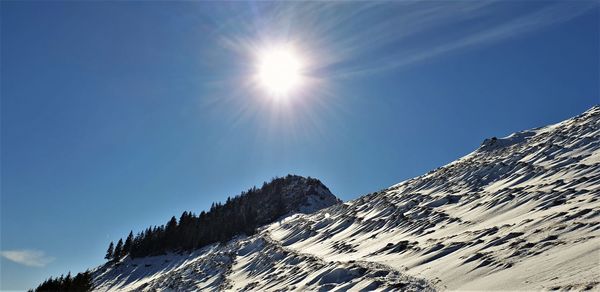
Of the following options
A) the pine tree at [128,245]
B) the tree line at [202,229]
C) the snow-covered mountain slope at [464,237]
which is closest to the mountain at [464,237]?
the snow-covered mountain slope at [464,237]

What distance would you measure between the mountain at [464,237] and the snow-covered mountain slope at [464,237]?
120 mm

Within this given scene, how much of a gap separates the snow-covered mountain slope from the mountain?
120 mm

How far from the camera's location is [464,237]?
29.1 metres

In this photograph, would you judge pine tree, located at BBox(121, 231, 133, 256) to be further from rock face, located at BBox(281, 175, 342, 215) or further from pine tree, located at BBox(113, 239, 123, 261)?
rock face, located at BBox(281, 175, 342, 215)

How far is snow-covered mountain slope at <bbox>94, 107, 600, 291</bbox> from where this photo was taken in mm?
19688

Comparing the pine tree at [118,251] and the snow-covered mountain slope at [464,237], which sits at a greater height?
the pine tree at [118,251]

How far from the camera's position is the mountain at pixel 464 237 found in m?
19.7

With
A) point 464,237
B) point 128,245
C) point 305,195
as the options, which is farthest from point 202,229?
point 464,237

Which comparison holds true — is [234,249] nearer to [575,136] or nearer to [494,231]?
[494,231]

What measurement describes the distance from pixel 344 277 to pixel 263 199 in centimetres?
12805

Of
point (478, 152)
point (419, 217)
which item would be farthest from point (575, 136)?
point (419, 217)

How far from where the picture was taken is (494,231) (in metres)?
27.9

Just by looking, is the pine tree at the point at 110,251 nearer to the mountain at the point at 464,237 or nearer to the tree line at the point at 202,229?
the tree line at the point at 202,229

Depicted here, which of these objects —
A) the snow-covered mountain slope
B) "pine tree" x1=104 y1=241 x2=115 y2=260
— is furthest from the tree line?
the snow-covered mountain slope
